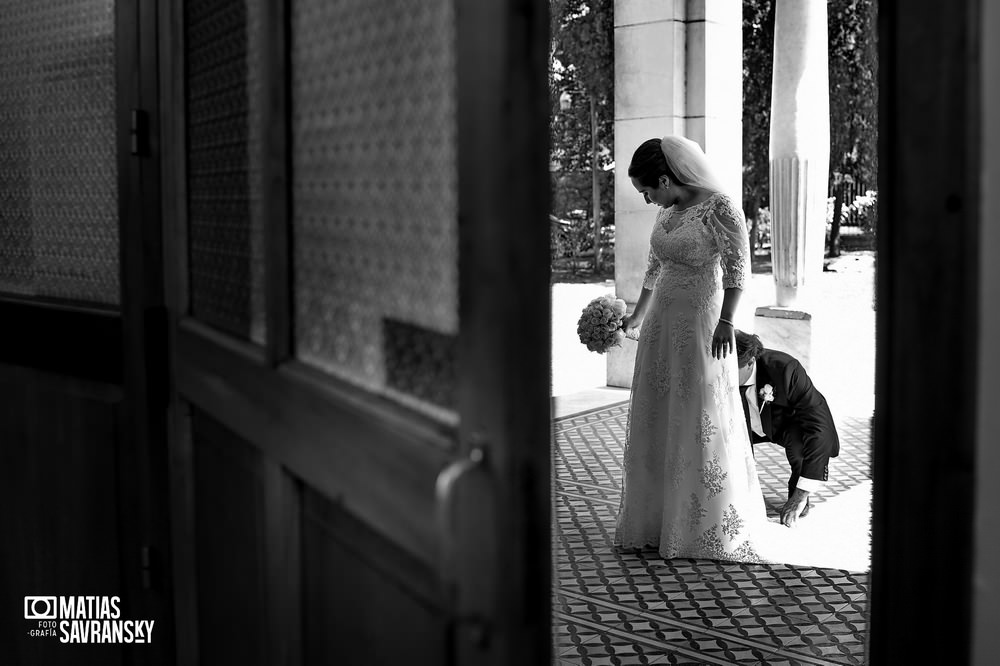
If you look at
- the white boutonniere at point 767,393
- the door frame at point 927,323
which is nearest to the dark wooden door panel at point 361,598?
the door frame at point 927,323

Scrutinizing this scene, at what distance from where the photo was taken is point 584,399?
907cm

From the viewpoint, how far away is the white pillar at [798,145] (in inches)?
355

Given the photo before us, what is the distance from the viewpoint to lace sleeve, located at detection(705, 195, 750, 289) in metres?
4.76

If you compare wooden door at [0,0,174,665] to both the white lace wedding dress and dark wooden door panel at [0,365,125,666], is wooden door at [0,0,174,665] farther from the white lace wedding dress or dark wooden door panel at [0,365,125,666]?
the white lace wedding dress

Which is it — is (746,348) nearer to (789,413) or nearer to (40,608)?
(789,413)

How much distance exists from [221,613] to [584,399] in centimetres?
707

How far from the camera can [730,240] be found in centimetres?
477

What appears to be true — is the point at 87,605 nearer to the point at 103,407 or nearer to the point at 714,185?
the point at 103,407

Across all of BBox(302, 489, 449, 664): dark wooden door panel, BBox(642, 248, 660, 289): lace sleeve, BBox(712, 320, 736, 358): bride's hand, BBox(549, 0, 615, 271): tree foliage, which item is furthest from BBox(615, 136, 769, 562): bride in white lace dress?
BBox(549, 0, 615, 271): tree foliage

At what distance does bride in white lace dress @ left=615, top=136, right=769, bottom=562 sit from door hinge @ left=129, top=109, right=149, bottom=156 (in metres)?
2.87

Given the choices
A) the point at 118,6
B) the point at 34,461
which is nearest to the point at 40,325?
the point at 34,461

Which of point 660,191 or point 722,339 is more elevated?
point 660,191

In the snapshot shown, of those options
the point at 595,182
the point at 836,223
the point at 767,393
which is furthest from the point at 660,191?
the point at 595,182

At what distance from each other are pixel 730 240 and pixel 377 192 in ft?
11.6
